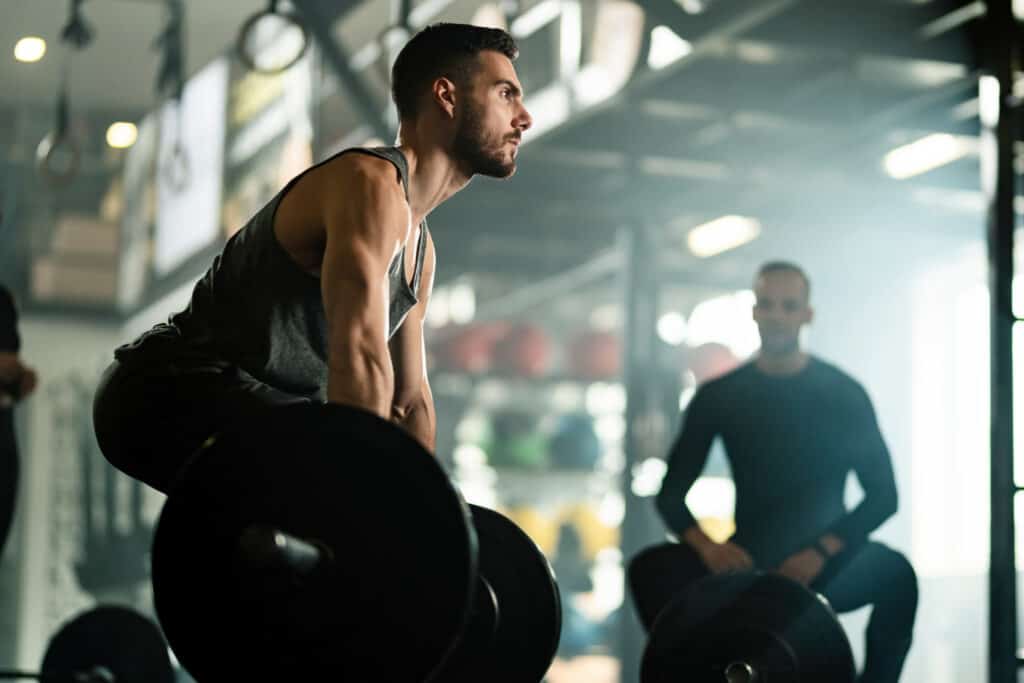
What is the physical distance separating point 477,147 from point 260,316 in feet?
1.26

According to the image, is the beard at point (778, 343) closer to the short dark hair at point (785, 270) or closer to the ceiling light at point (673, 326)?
the short dark hair at point (785, 270)

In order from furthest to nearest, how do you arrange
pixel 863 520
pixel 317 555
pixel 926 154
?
1. pixel 926 154
2. pixel 863 520
3. pixel 317 555

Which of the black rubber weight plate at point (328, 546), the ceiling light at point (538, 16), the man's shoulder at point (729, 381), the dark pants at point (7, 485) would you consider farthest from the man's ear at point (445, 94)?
the ceiling light at point (538, 16)

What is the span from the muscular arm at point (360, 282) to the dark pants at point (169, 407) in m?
0.19

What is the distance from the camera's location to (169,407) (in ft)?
6.93

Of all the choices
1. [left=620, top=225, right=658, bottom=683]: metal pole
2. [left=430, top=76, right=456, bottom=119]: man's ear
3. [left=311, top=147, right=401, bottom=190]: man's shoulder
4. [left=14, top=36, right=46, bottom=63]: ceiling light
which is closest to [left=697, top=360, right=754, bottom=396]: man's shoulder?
[left=430, top=76, right=456, bottom=119]: man's ear

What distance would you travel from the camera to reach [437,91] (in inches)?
84.4

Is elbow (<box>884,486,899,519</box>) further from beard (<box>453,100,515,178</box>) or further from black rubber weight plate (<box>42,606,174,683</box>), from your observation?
black rubber weight plate (<box>42,606,174,683</box>)

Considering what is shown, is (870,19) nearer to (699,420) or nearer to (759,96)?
(759,96)

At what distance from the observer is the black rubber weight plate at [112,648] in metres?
4.11

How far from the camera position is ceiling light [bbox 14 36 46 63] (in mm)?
5031

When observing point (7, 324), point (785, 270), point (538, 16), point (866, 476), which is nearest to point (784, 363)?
point (785, 270)

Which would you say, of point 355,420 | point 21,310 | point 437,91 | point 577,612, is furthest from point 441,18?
point 577,612

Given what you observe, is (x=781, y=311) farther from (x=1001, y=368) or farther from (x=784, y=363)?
(x=1001, y=368)
